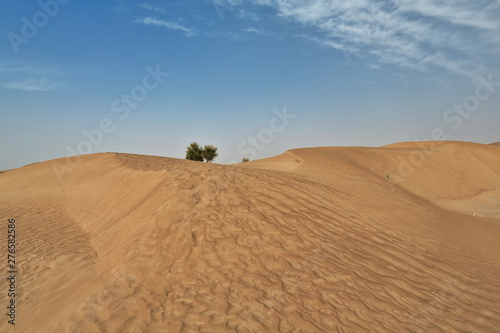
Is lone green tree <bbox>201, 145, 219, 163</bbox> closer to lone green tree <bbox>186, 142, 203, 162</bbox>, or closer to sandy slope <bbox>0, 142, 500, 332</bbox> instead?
lone green tree <bbox>186, 142, 203, 162</bbox>

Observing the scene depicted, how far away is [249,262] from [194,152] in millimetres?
37982

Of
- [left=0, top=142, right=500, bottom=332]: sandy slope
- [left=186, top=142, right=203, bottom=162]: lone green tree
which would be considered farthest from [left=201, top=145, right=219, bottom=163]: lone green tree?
[left=0, top=142, right=500, bottom=332]: sandy slope

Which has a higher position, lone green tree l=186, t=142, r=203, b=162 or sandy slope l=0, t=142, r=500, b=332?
lone green tree l=186, t=142, r=203, b=162

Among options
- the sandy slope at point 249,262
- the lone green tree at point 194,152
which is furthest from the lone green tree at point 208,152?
the sandy slope at point 249,262

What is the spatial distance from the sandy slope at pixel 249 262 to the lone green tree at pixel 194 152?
31.1m

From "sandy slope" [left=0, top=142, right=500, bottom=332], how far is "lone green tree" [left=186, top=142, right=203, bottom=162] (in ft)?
102

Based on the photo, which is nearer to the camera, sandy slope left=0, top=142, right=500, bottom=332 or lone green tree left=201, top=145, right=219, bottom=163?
sandy slope left=0, top=142, right=500, bottom=332

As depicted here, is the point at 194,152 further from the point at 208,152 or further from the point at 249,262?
the point at 249,262

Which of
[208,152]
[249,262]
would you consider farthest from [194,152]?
[249,262]

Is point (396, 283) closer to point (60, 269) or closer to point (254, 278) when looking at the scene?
point (254, 278)

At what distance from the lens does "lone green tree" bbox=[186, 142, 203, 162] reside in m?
41.7

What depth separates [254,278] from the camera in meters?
4.42

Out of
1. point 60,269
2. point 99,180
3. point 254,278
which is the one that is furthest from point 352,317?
point 99,180

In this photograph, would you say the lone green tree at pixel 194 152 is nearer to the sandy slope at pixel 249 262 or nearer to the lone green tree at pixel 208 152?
the lone green tree at pixel 208 152
